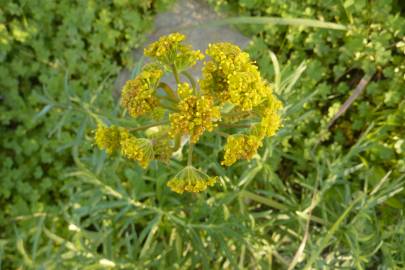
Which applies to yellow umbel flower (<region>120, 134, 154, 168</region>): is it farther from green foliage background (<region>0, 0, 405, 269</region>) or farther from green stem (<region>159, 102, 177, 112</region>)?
green foliage background (<region>0, 0, 405, 269</region>)

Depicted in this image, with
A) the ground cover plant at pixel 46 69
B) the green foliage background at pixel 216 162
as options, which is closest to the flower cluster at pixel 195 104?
the green foliage background at pixel 216 162

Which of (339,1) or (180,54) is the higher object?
(180,54)

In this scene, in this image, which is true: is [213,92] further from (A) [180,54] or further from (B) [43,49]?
(B) [43,49]

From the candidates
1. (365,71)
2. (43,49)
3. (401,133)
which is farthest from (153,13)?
(401,133)

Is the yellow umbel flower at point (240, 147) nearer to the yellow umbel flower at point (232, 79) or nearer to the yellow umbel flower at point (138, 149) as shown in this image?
the yellow umbel flower at point (232, 79)

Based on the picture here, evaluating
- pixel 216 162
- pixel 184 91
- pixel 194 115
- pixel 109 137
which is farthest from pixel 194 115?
pixel 216 162

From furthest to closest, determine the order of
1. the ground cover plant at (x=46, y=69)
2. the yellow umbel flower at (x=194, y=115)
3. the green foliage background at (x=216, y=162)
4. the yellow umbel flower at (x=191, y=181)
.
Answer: the ground cover plant at (x=46, y=69) → the green foliage background at (x=216, y=162) → the yellow umbel flower at (x=191, y=181) → the yellow umbel flower at (x=194, y=115)
